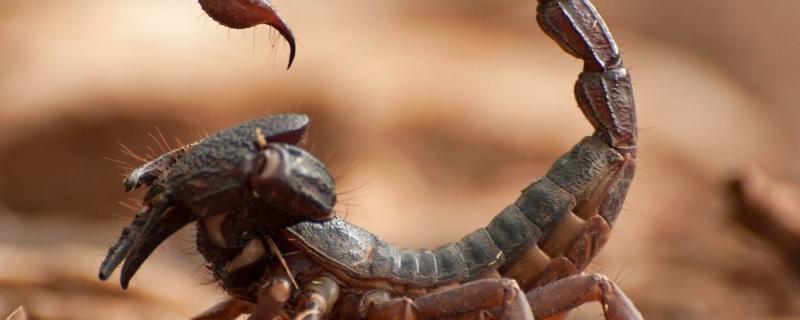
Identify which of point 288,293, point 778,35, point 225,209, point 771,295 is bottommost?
point 771,295

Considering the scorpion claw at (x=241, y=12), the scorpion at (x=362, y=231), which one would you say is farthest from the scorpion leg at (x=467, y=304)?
the scorpion claw at (x=241, y=12)

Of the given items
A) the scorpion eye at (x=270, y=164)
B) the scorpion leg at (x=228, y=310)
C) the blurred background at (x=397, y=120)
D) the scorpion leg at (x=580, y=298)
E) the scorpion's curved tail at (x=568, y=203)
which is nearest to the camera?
the scorpion eye at (x=270, y=164)

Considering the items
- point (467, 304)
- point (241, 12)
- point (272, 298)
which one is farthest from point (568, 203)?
point (241, 12)

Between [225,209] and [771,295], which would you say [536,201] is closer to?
[225,209]

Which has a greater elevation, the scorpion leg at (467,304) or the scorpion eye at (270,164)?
the scorpion eye at (270,164)

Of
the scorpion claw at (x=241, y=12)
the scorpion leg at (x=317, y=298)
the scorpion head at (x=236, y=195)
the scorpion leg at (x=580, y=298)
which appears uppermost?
the scorpion claw at (x=241, y=12)

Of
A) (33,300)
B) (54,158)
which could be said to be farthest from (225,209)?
(54,158)

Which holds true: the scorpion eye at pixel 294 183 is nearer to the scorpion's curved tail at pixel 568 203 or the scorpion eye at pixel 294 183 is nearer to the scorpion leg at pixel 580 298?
the scorpion's curved tail at pixel 568 203
